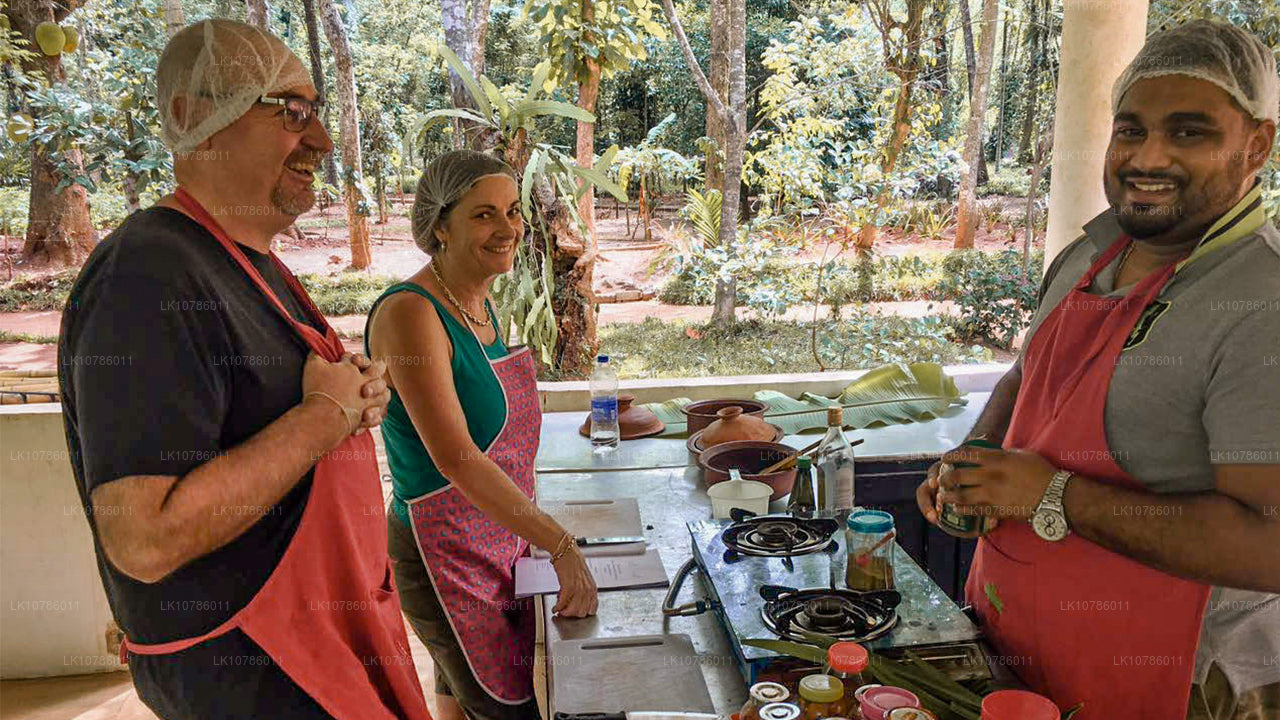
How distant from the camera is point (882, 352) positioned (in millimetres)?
7023

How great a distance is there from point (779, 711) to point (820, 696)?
0.23 feet

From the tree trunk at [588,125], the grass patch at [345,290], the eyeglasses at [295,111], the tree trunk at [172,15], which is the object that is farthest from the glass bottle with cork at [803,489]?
the grass patch at [345,290]

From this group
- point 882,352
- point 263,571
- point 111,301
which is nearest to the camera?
point 111,301

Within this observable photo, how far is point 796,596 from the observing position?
1584mm

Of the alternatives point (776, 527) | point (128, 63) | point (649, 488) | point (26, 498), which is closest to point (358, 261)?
point (128, 63)

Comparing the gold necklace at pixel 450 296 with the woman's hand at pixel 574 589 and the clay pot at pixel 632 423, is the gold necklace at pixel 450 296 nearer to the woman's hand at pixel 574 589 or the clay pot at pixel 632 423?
the woman's hand at pixel 574 589

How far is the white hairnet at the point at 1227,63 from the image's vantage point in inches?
53.4

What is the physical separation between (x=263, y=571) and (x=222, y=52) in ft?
2.62

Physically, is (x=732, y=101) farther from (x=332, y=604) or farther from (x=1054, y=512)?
(x=332, y=604)

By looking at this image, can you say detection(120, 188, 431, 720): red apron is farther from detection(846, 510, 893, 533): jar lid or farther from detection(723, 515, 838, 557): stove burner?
detection(846, 510, 893, 533): jar lid

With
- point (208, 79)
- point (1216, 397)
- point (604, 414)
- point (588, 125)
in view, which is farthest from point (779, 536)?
point (588, 125)

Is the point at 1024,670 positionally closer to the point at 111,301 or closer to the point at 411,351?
the point at 411,351

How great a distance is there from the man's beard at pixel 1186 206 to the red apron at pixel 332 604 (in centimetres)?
141

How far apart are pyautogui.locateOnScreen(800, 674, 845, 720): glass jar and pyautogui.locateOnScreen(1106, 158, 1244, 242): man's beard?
94 centimetres
